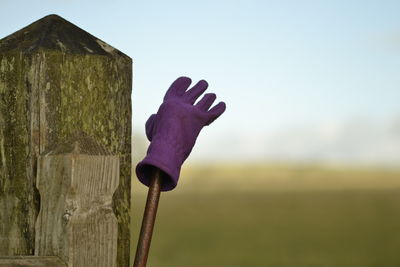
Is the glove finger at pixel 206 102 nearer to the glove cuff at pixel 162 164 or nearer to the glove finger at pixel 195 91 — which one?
the glove finger at pixel 195 91

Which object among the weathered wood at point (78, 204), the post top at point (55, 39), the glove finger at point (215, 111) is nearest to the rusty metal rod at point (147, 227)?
the weathered wood at point (78, 204)

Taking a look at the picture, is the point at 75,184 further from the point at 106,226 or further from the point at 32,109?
the point at 32,109

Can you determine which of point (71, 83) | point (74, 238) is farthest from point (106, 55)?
point (74, 238)

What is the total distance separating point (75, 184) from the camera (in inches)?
79.7

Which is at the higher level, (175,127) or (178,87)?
(178,87)

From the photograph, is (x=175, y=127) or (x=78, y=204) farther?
(x=175, y=127)

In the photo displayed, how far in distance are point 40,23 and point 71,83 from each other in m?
0.37

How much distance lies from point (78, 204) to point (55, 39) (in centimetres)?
63

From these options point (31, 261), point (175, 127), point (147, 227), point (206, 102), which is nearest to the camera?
point (31, 261)

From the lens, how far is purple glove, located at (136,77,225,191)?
2486mm

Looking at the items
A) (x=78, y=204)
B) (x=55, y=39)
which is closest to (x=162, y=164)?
(x=78, y=204)

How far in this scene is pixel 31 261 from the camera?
77.1 inches

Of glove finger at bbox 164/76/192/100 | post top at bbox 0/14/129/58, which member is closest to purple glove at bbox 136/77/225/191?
glove finger at bbox 164/76/192/100

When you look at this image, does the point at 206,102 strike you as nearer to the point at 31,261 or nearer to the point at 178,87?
the point at 178,87
